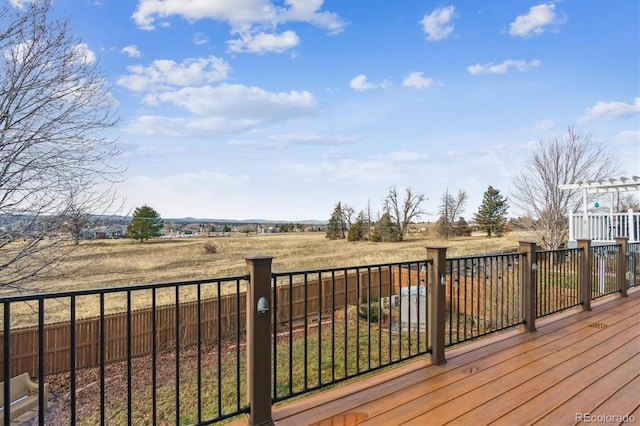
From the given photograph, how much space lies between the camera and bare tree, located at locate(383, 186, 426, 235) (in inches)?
1236

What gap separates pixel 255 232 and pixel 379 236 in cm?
1246

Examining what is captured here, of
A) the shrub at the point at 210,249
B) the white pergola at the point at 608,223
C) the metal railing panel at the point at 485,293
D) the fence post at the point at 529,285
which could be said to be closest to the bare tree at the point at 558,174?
the white pergola at the point at 608,223

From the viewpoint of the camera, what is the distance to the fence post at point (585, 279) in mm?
4402

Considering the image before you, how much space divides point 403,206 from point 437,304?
97.4 ft

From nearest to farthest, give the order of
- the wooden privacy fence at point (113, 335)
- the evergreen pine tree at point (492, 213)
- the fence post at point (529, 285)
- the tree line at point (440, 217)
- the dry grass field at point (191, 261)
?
1. the fence post at point (529, 285)
2. the wooden privacy fence at point (113, 335)
3. the dry grass field at point (191, 261)
4. the tree line at point (440, 217)
5. the evergreen pine tree at point (492, 213)

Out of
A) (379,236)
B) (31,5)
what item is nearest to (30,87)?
(31,5)

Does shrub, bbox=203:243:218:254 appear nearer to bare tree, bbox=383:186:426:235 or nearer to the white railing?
bare tree, bbox=383:186:426:235

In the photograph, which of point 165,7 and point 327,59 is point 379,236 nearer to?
point 327,59

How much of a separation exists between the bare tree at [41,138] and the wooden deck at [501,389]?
516cm

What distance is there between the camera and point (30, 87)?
17.9 feet

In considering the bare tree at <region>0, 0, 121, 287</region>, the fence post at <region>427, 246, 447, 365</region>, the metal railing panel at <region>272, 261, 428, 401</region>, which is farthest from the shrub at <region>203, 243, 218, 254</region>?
the fence post at <region>427, 246, 447, 365</region>

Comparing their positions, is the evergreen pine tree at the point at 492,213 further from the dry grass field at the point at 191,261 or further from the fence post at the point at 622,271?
the fence post at the point at 622,271

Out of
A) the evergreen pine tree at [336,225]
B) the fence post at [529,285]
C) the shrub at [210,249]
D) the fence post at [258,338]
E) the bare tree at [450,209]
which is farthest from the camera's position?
the evergreen pine tree at [336,225]

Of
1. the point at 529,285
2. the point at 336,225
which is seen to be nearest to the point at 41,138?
the point at 529,285
